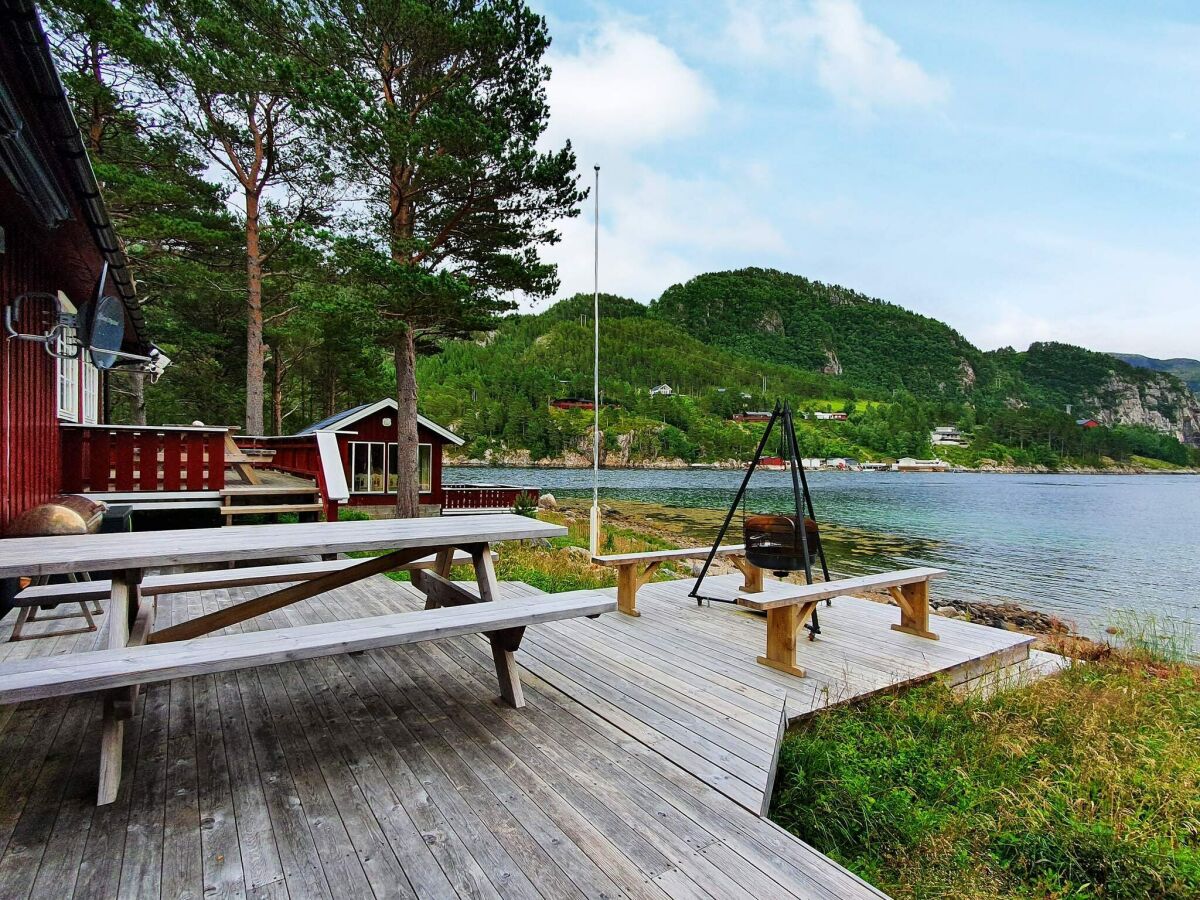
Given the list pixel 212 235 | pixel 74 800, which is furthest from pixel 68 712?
pixel 212 235

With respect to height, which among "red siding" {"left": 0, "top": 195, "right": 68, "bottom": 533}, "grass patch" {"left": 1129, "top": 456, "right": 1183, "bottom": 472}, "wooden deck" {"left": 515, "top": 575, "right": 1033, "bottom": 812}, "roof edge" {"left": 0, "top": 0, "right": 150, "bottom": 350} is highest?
"roof edge" {"left": 0, "top": 0, "right": 150, "bottom": 350}

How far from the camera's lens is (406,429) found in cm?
1226

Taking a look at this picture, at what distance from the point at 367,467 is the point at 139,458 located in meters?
10.2

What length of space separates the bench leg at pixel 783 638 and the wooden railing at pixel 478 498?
13981 millimetres

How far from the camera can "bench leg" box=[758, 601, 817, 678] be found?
3.35 metres

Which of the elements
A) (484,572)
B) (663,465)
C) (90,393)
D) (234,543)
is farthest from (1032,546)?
(663,465)

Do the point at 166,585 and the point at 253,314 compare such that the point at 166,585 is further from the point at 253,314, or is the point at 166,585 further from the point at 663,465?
the point at 663,465

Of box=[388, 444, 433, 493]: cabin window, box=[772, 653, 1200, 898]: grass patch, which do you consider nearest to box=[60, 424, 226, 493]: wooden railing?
box=[772, 653, 1200, 898]: grass patch

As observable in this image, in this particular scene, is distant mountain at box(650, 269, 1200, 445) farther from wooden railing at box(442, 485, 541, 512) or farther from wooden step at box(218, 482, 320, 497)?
wooden step at box(218, 482, 320, 497)

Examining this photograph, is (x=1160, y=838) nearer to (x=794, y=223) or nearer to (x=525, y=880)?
(x=525, y=880)

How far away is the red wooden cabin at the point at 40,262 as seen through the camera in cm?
220

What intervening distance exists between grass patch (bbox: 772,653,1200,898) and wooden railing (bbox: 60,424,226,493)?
22.6ft

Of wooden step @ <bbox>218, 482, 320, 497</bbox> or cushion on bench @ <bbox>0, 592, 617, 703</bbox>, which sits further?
wooden step @ <bbox>218, 482, 320, 497</bbox>

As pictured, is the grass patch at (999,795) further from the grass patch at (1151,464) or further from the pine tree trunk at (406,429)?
the grass patch at (1151,464)
